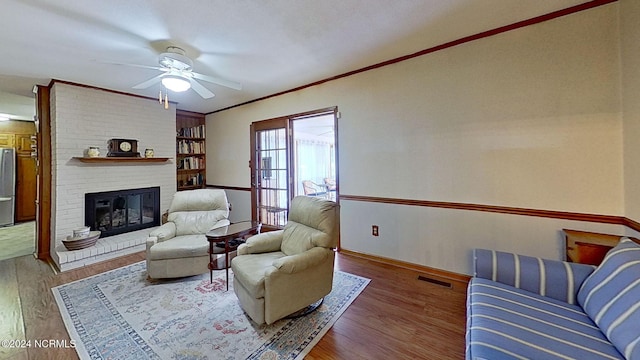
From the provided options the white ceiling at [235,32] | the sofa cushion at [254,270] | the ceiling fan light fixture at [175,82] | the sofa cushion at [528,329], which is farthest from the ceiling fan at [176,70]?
the sofa cushion at [528,329]

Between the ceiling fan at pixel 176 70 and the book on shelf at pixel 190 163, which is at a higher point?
the ceiling fan at pixel 176 70

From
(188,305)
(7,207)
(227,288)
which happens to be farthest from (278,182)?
(7,207)

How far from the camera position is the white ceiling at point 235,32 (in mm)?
1943

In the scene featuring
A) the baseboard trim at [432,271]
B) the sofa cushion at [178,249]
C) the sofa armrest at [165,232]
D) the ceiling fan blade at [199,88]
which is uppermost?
the ceiling fan blade at [199,88]

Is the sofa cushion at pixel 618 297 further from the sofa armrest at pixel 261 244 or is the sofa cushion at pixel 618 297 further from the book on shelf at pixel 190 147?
the book on shelf at pixel 190 147

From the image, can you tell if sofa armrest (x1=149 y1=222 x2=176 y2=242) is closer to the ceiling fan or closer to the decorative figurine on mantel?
the ceiling fan

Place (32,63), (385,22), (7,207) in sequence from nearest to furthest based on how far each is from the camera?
(385,22)
(32,63)
(7,207)

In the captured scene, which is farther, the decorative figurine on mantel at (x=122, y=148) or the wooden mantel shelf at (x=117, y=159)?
the decorative figurine on mantel at (x=122, y=148)

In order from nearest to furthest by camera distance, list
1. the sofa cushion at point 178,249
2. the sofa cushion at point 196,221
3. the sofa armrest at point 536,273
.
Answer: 1. the sofa armrest at point 536,273
2. the sofa cushion at point 178,249
3. the sofa cushion at point 196,221

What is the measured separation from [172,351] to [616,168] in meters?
3.60

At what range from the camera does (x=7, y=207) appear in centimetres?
534

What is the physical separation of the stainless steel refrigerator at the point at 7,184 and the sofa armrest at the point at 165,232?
5.30m

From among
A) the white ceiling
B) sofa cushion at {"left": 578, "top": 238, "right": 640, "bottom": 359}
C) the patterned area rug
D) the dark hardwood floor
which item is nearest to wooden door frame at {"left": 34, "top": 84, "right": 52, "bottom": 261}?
the white ceiling

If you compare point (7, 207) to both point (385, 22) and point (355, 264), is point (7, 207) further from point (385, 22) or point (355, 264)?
point (385, 22)
